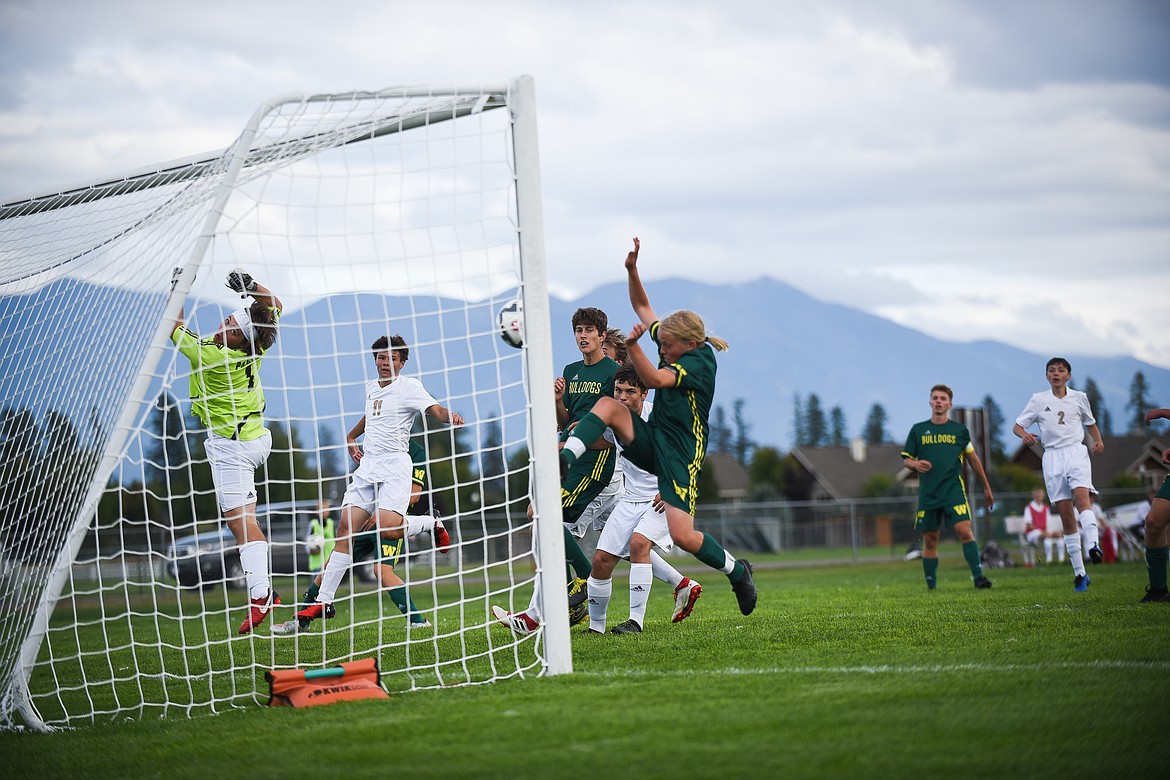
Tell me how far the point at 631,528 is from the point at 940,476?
19.0 ft

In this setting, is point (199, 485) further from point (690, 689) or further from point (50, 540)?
point (690, 689)

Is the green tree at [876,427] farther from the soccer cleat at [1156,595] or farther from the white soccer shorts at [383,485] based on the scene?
the white soccer shorts at [383,485]

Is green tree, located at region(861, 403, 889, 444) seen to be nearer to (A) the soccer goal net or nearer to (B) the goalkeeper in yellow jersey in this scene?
(B) the goalkeeper in yellow jersey

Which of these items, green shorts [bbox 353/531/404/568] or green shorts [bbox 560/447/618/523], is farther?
green shorts [bbox 560/447/618/523]

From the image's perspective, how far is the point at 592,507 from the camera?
8953 mm

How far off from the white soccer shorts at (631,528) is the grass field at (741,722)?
930 millimetres

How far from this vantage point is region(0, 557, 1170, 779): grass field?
12.4 ft

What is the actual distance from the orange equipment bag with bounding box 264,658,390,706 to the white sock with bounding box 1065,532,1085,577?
25.8ft

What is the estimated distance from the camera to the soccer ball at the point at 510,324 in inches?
253

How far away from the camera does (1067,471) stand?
11.5 metres

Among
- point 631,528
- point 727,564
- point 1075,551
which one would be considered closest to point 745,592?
point 727,564

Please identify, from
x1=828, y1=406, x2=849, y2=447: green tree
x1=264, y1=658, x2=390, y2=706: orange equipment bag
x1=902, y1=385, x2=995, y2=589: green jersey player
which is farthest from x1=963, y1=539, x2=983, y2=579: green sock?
x1=828, y1=406, x2=849, y2=447: green tree

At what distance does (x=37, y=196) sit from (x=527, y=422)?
13.6 feet

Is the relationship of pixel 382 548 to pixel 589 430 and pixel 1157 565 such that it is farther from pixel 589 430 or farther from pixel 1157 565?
pixel 1157 565
